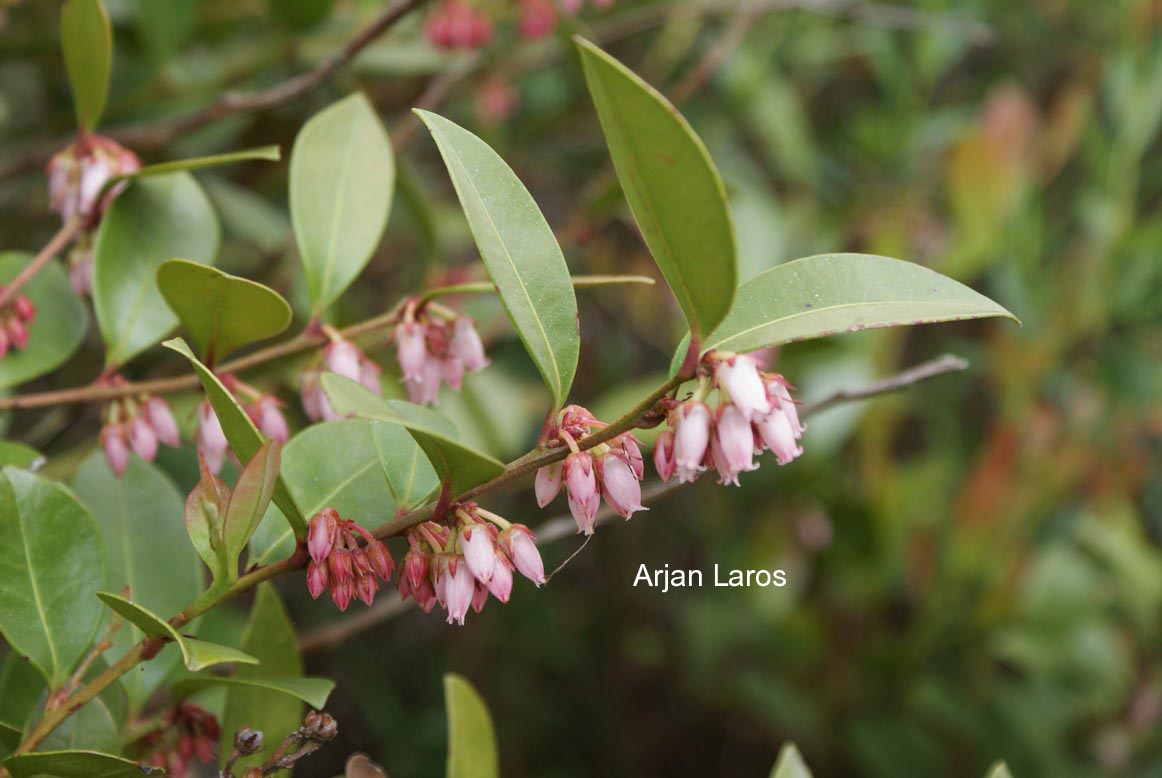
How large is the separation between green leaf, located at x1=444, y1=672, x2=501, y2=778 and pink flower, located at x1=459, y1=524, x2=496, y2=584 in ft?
0.67

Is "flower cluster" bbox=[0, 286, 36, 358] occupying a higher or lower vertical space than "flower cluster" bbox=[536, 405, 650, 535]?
higher

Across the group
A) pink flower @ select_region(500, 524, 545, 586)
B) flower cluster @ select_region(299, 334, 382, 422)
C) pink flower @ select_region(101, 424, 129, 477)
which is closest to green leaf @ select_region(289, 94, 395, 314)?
flower cluster @ select_region(299, 334, 382, 422)

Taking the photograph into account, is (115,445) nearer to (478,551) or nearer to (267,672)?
(267,672)

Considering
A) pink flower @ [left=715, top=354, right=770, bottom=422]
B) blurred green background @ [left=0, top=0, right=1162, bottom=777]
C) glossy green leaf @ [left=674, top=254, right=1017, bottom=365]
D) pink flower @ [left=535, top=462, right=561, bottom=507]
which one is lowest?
blurred green background @ [left=0, top=0, right=1162, bottom=777]

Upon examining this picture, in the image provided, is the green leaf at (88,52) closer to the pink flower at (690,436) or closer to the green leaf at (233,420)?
the green leaf at (233,420)

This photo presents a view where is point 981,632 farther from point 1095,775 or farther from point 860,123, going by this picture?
point 860,123

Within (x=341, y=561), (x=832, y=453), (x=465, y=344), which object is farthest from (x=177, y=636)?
(x=832, y=453)

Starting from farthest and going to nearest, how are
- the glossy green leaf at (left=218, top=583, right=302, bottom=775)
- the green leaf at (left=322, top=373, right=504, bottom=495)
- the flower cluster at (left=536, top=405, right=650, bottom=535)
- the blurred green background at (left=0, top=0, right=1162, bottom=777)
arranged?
the blurred green background at (left=0, top=0, right=1162, bottom=777) → the glossy green leaf at (left=218, top=583, right=302, bottom=775) → the flower cluster at (left=536, top=405, right=650, bottom=535) → the green leaf at (left=322, top=373, right=504, bottom=495)

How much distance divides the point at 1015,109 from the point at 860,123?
0.28 meters

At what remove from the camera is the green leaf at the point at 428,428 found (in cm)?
46

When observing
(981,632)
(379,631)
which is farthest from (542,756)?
(981,632)

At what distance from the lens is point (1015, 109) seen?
6.50 ft

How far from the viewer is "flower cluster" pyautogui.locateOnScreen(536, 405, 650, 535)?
564mm

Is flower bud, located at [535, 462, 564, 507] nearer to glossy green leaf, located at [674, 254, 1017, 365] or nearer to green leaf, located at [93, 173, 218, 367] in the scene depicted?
glossy green leaf, located at [674, 254, 1017, 365]
